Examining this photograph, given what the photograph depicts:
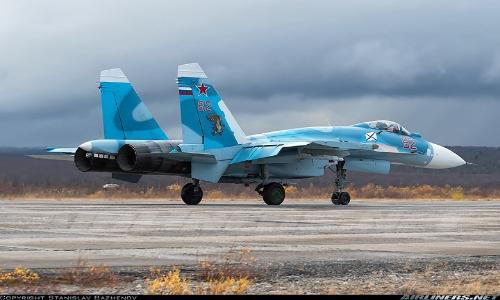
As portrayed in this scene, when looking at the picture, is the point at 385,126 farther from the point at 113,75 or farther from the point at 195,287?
the point at 195,287

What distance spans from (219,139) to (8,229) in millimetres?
18353

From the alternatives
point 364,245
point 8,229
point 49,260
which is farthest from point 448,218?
point 49,260

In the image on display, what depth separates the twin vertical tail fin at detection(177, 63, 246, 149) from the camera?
3797 centimetres

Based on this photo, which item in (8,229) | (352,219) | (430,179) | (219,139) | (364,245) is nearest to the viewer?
(364,245)

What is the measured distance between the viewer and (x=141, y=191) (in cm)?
5638

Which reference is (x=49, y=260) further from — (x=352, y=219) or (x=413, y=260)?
(x=352, y=219)

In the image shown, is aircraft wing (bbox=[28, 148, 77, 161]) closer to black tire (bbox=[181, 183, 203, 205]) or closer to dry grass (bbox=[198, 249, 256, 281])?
black tire (bbox=[181, 183, 203, 205])

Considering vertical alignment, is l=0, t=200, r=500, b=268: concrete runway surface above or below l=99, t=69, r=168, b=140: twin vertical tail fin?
below

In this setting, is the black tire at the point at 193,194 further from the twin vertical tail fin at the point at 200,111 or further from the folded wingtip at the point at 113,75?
the folded wingtip at the point at 113,75

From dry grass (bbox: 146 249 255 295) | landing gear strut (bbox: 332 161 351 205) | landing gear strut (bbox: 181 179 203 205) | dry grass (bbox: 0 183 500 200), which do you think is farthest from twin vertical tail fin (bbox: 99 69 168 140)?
dry grass (bbox: 146 249 255 295)

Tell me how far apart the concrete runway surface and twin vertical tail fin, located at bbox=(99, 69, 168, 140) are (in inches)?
405

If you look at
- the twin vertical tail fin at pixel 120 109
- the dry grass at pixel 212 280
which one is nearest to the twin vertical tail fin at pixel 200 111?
the twin vertical tail fin at pixel 120 109

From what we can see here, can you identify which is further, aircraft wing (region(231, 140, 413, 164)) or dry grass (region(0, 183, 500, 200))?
dry grass (region(0, 183, 500, 200))

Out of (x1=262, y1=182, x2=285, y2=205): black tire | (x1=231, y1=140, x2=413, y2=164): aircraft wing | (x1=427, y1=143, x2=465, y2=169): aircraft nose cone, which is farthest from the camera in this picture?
(x1=427, y1=143, x2=465, y2=169): aircraft nose cone
